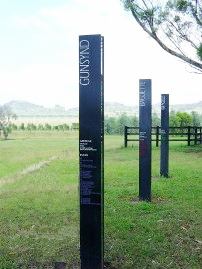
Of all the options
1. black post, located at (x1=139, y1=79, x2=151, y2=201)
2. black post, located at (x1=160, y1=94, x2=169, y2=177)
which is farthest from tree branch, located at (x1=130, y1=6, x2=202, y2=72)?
black post, located at (x1=139, y1=79, x2=151, y2=201)

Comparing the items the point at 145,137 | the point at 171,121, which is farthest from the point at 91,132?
the point at 171,121

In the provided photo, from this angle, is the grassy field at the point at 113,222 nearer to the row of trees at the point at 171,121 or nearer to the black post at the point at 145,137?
the black post at the point at 145,137

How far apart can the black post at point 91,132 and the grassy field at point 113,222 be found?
1.16 metres

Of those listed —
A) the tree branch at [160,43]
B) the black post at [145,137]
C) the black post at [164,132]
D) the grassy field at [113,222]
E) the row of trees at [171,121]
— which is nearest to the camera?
the grassy field at [113,222]

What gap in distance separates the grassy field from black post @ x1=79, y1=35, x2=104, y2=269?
45.6 inches

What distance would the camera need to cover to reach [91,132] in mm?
6453

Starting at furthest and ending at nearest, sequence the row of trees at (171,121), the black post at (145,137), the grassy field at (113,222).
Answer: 1. the row of trees at (171,121)
2. the black post at (145,137)
3. the grassy field at (113,222)

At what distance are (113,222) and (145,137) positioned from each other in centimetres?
305

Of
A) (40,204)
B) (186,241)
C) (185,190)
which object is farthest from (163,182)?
(186,241)

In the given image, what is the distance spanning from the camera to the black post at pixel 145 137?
11789 mm

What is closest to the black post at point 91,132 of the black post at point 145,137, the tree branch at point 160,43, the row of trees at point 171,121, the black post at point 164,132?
the black post at point 145,137

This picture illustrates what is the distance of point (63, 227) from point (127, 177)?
23.4 ft

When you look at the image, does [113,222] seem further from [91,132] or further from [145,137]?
[91,132]

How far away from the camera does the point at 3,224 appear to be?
9.75 metres
